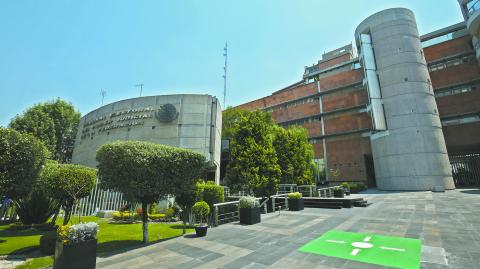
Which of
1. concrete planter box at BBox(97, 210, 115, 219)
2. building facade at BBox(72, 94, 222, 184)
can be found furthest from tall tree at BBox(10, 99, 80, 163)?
concrete planter box at BBox(97, 210, 115, 219)

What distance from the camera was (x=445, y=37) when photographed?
37.8 meters

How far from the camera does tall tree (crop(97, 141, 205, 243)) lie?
9.03m

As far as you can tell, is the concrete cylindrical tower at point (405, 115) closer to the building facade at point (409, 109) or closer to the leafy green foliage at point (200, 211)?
the building facade at point (409, 109)

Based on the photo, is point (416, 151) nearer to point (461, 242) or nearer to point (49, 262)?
point (461, 242)

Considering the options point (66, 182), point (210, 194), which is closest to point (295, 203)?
point (210, 194)

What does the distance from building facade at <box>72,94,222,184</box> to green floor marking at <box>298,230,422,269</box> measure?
68.0 ft

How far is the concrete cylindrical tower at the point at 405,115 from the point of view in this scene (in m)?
31.0

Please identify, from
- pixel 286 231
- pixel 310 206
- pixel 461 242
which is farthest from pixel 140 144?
pixel 310 206

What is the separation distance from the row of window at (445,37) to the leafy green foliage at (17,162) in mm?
53582

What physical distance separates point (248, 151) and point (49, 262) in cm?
1257

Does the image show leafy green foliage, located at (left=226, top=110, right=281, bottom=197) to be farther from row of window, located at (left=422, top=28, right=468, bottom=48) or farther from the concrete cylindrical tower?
row of window, located at (left=422, top=28, right=468, bottom=48)

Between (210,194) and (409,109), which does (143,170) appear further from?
(409,109)

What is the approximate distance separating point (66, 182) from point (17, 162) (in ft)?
6.09

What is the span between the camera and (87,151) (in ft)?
109
